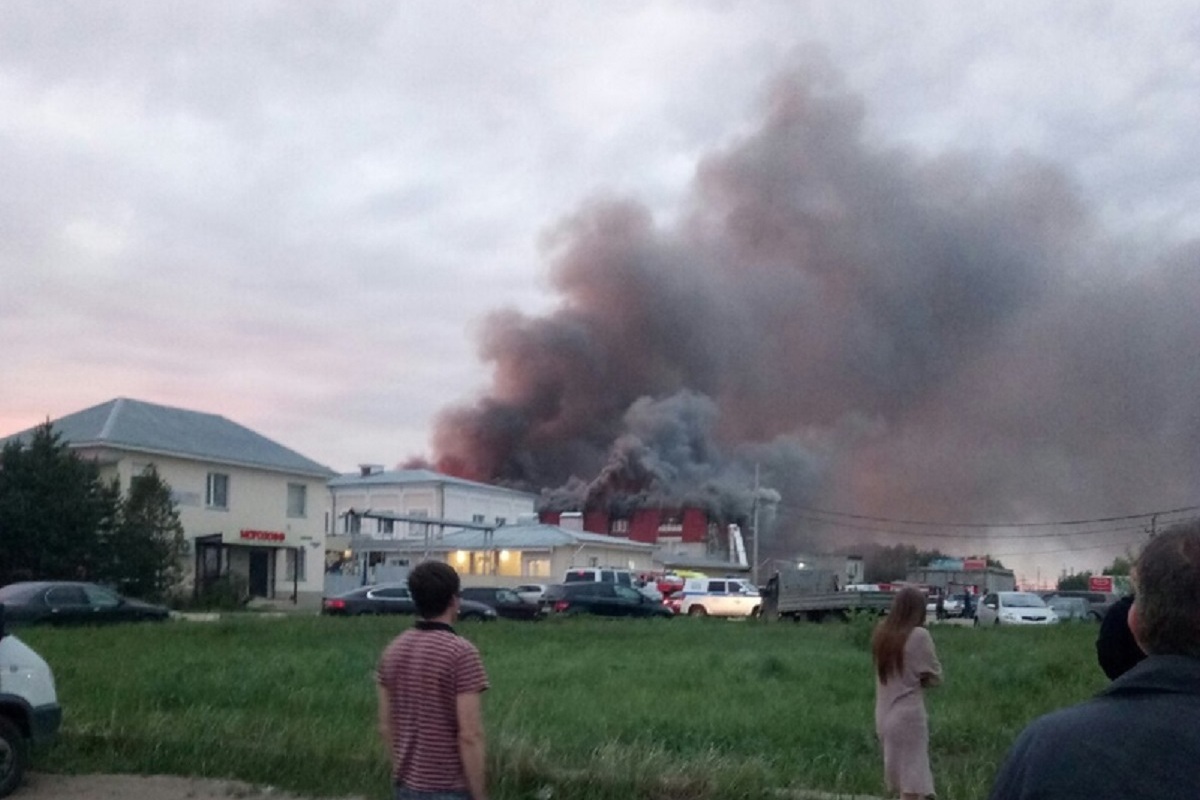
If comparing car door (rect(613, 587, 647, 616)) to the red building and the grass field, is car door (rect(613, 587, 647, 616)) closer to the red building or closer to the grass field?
the grass field

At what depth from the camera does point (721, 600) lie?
148 feet

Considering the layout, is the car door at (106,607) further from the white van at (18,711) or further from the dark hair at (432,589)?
the dark hair at (432,589)

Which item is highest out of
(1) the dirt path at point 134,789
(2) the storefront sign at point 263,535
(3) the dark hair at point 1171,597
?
(2) the storefront sign at point 263,535

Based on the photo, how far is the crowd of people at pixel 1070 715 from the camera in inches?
90.9

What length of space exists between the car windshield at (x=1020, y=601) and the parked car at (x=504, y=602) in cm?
1562

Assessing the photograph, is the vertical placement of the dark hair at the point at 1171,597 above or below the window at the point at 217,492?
below

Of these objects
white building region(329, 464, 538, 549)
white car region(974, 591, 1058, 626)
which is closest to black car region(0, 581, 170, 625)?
white car region(974, 591, 1058, 626)

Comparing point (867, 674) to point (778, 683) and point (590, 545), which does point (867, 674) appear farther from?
point (590, 545)

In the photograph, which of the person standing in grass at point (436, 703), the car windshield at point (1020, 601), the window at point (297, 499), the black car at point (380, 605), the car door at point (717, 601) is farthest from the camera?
the window at point (297, 499)

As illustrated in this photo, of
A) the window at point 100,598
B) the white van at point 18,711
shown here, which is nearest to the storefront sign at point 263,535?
the window at point 100,598

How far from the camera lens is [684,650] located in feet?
73.9

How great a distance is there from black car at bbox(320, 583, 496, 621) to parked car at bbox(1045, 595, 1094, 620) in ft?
63.4

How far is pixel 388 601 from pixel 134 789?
2629 cm

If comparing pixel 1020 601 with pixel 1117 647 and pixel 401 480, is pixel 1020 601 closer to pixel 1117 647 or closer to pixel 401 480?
pixel 401 480
